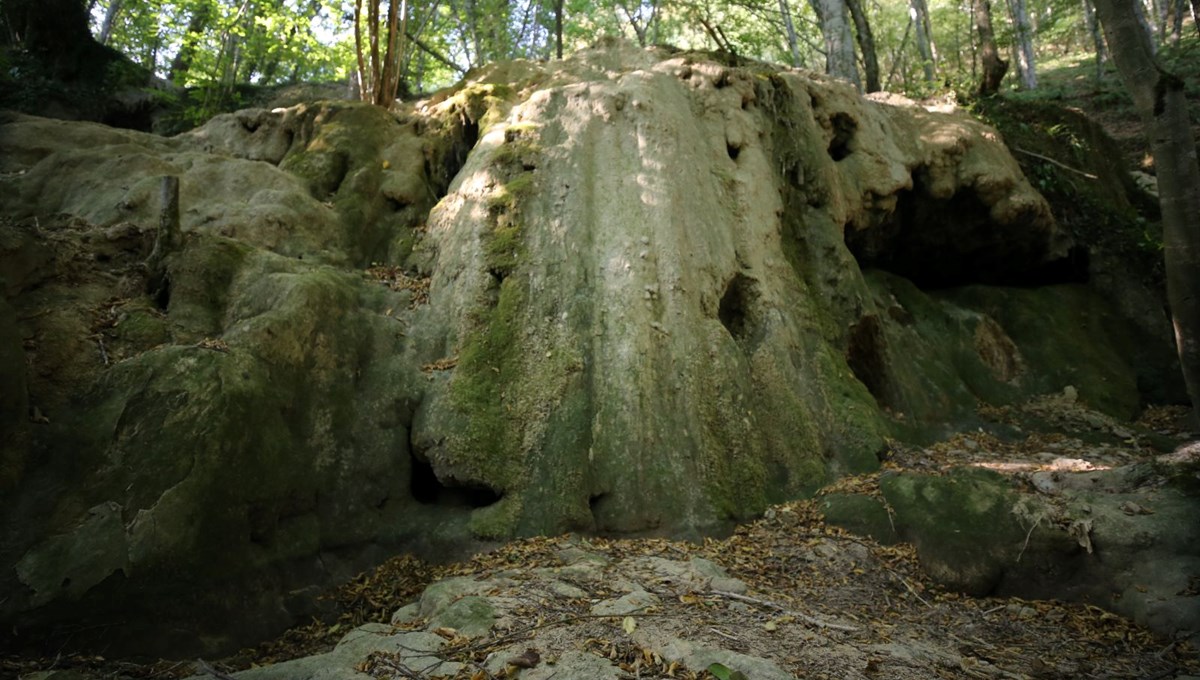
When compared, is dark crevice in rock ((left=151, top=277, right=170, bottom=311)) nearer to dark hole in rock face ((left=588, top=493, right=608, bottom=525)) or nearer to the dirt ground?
the dirt ground

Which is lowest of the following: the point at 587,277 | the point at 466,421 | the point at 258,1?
the point at 466,421

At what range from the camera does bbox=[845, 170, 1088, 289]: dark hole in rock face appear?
40.5 ft

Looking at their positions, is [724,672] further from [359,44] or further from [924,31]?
[924,31]

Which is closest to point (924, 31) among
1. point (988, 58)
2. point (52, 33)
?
point (988, 58)

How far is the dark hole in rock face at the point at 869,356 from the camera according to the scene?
9875 millimetres

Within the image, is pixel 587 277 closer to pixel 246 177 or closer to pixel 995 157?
pixel 246 177

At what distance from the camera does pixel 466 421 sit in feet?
21.6

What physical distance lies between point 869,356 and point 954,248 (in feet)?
14.9

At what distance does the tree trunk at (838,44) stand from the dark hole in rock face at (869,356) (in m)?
6.65

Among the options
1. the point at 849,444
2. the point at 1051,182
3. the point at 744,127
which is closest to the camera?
the point at 849,444

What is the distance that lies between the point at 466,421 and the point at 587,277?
83.8 inches

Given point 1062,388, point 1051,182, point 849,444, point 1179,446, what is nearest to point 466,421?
point 849,444

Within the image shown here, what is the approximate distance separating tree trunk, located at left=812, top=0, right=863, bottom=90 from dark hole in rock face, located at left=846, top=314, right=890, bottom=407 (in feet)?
21.8

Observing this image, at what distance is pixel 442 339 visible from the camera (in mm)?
7426
